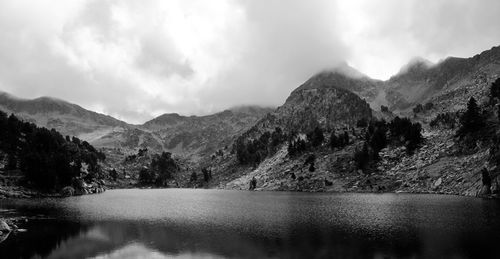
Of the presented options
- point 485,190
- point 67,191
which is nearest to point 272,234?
point 485,190

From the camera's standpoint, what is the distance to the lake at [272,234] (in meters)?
58.8

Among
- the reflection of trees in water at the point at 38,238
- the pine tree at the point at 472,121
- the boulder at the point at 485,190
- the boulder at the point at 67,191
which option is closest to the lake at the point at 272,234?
the reflection of trees in water at the point at 38,238

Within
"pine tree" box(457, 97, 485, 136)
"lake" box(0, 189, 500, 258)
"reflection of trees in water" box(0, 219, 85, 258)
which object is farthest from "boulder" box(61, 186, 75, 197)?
"pine tree" box(457, 97, 485, 136)

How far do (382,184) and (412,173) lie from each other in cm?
1417

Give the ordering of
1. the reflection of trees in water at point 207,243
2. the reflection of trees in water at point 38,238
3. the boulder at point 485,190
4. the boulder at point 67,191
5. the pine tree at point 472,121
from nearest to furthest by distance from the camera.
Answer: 1. the reflection of trees in water at point 207,243
2. the reflection of trees in water at point 38,238
3. the boulder at point 485,190
4. the pine tree at point 472,121
5. the boulder at point 67,191

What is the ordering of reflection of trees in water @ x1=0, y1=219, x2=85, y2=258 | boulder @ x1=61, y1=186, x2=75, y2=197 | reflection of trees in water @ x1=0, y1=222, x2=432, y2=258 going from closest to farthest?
reflection of trees in water @ x1=0, y1=222, x2=432, y2=258
reflection of trees in water @ x1=0, y1=219, x2=85, y2=258
boulder @ x1=61, y1=186, x2=75, y2=197

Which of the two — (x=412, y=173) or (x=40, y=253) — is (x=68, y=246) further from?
(x=412, y=173)

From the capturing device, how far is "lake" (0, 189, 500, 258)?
58812mm

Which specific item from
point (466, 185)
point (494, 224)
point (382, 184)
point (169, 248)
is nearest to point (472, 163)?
point (466, 185)

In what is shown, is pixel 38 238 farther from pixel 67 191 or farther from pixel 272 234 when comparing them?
pixel 67 191

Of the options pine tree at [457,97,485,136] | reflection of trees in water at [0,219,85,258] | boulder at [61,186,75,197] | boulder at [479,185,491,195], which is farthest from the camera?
boulder at [61,186,75,197]

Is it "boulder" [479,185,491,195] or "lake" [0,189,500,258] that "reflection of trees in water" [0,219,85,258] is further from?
"boulder" [479,185,491,195]

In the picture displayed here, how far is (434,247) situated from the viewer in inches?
2299

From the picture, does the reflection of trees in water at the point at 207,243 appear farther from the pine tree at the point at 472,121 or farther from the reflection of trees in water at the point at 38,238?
the pine tree at the point at 472,121
